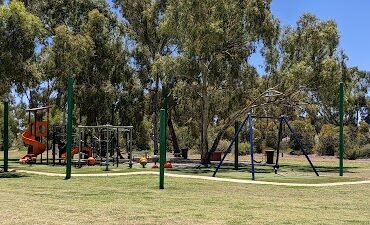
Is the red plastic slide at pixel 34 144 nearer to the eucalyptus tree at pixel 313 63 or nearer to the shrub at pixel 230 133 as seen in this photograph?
the eucalyptus tree at pixel 313 63

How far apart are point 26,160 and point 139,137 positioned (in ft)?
44.5

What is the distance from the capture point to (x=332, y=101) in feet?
108

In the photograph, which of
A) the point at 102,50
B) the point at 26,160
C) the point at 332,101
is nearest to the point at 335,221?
the point at 332,101

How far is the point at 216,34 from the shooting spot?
102ft

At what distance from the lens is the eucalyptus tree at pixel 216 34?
3125 cm

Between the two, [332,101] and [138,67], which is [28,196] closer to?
[332,101]

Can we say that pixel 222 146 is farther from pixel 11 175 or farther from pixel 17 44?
pixel 11 175

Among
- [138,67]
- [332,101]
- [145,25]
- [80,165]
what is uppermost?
[145,25]

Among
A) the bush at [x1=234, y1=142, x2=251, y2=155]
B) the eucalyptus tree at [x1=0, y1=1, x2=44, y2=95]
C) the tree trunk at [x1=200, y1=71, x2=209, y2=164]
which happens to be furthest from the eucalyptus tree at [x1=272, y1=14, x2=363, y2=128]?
the bush at [x1=234, y1=142, x2=251, y2=155]

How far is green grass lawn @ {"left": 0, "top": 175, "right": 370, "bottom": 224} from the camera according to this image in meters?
10.5

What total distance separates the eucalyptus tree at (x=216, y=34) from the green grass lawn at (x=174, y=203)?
13.1 m

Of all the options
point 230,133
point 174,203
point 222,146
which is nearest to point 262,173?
point 174,203

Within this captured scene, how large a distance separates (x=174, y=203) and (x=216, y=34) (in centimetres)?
1908

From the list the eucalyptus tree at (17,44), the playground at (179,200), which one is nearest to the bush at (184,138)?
the eucalyptus tree at (17,44)
